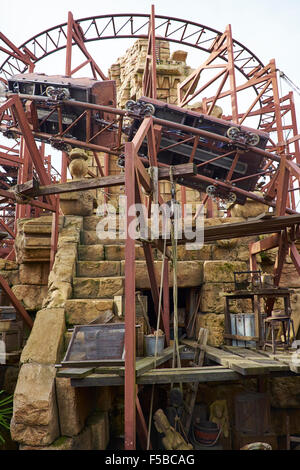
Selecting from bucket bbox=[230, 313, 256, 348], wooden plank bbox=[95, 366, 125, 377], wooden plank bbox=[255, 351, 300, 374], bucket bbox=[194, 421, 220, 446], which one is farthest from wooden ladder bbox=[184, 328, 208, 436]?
wooden plank bbox=[95, 366, 125, 377]

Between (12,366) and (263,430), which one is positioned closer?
(263,430)

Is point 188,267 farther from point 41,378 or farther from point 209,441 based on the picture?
point 41,378

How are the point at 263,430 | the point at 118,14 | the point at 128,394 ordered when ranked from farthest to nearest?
the point at 118,14 < the point at 263,430 < the point at 128,394

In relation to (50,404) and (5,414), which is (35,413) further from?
(5,414)

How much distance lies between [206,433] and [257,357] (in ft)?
5.82

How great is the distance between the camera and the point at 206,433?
6.32m

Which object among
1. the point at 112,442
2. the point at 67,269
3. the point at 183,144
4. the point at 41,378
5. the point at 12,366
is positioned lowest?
the point at 112,442

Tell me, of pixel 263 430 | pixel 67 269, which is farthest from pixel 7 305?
pixel 263 430

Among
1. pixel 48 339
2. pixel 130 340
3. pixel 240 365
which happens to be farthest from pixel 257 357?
pixel 48 339

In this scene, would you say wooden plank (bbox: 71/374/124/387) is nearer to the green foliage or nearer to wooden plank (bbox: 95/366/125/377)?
wooden plank (bbox: 95/366/125/377)

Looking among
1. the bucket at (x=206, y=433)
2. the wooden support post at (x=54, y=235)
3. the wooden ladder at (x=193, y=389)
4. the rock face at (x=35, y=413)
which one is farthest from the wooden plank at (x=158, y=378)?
the wooden support post at (x=54, y=235)

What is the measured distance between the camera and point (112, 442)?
680cm

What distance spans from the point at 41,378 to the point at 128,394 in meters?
1.82

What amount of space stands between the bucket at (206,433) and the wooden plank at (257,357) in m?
1.43
